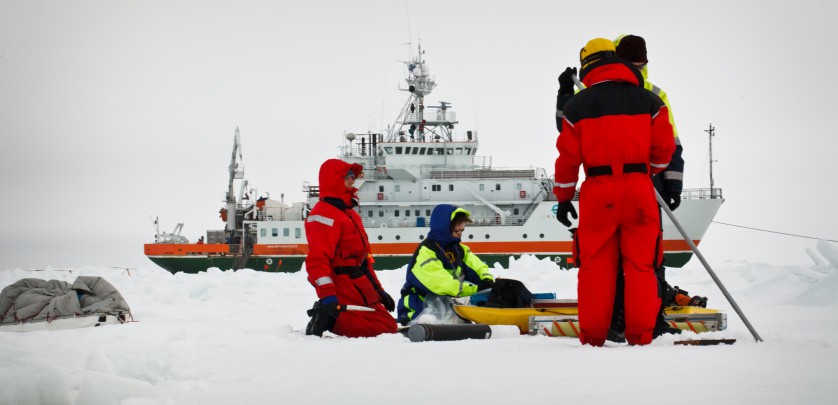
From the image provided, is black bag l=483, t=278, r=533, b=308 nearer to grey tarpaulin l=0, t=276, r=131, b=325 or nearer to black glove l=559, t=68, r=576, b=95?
black glove l=559, t=68, r=576, b=95

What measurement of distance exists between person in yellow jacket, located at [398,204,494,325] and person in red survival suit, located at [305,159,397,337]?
17cm

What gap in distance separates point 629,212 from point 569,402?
1.71 m

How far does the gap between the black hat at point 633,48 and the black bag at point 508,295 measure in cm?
169

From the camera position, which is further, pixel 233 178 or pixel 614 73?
pixel 233 178

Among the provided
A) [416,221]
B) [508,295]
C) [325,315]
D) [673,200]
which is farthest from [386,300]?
[416,221]

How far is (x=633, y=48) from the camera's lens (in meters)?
4.23

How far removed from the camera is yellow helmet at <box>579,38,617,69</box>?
383cm

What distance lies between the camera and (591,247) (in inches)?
145

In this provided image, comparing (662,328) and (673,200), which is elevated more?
(673,200)

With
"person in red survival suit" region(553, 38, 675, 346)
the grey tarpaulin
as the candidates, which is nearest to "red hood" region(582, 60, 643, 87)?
"person in red survival suit" region(553, 38, 675, 346)

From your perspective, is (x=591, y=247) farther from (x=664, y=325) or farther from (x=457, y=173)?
(x=457, y=173)

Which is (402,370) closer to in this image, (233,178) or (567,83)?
(567,83)

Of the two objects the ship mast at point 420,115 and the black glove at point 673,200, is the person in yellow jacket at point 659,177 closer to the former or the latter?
the black glove at point 673,200

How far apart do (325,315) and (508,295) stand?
1235 millimetres
